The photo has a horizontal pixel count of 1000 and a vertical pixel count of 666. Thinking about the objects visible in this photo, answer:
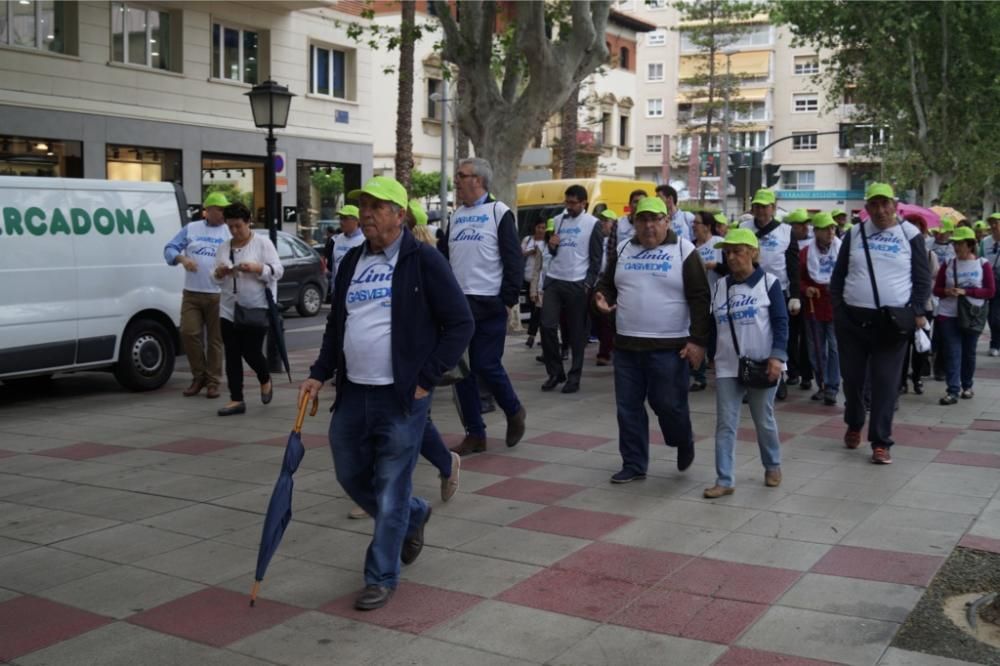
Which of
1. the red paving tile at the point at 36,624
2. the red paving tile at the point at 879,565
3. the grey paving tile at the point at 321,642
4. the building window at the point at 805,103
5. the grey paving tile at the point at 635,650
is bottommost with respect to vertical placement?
the red paving tile at the point at 36,624

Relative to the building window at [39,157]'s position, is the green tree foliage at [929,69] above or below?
above

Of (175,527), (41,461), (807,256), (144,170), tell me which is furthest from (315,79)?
(175,527)

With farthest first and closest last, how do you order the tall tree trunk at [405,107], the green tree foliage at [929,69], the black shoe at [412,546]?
the green tree foliage at [929,69], the tall tree trunk at [405,107], the black shoe at [412,546]

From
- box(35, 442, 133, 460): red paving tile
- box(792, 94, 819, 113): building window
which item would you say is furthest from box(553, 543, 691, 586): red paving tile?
box(792, 94, 819, 113): building window

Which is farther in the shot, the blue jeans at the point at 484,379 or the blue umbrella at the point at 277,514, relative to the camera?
the blue jeans at the point at 484,379

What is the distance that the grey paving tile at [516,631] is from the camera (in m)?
4.45

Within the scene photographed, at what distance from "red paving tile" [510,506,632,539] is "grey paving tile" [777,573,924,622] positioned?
1245 millimetres

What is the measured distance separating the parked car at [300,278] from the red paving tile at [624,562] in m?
15.5

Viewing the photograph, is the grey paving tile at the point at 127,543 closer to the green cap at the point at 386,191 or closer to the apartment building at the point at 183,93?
the green cap at the point at 386,191

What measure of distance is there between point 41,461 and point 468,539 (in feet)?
12.4

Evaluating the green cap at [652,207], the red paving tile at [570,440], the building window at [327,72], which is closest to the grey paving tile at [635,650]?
the green cap at [652,207]

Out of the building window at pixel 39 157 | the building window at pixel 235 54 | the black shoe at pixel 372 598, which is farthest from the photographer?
the building window at pixel 235 54

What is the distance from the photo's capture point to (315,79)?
2959 cm

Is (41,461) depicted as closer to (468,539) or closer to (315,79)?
(468,539)
